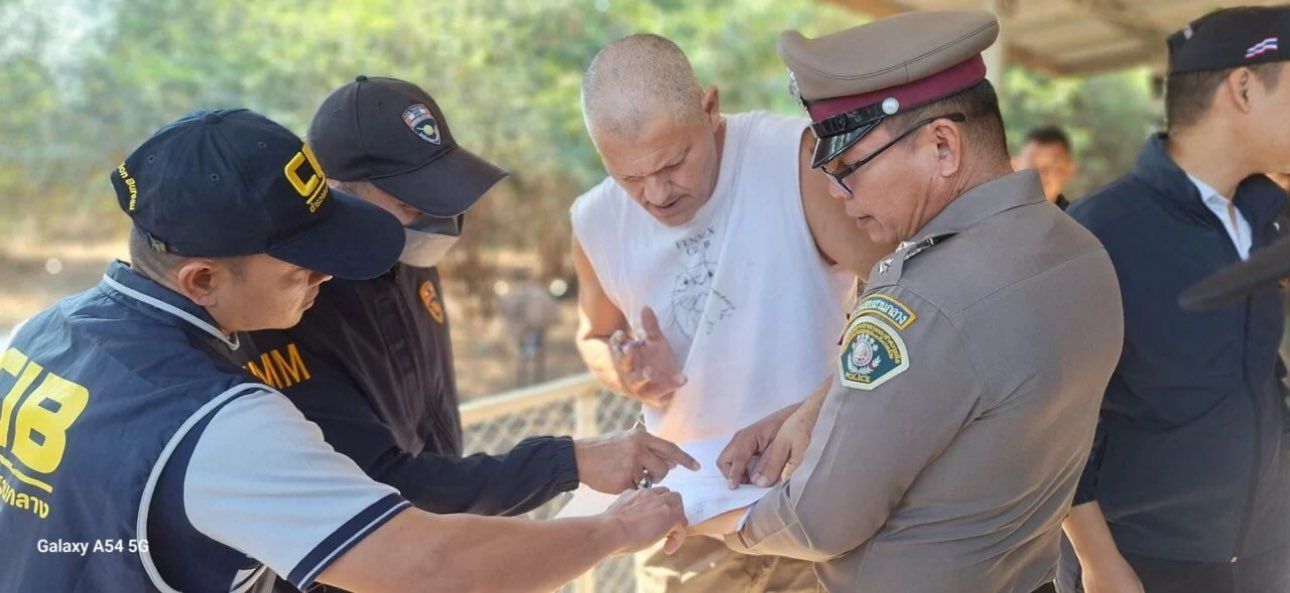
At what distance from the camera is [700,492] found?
1.78 metres

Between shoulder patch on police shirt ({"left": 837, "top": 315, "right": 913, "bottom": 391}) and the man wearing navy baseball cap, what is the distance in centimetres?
47

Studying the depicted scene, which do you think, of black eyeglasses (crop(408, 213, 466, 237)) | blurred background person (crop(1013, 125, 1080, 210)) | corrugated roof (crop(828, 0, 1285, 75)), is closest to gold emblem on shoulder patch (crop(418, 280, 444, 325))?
black eyeglasses (crop(408, 213, 466, 237))

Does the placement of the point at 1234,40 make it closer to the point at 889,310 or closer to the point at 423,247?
the point at 889,310

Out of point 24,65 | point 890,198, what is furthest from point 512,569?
point 24,65

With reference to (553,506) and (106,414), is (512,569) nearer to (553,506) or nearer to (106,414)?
(106,414)

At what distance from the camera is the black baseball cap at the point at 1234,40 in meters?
1.86

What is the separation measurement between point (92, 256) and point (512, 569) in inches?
435

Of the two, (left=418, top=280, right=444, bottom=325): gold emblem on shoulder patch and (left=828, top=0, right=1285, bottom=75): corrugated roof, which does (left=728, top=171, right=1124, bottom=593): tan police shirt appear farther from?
(left=828, top=0, right=1285, bottom=75): corrugated roof

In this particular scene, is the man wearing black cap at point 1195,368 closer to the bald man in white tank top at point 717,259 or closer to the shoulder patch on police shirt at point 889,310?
the bald man in white tank top at point 717,259

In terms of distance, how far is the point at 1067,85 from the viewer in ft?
51.1

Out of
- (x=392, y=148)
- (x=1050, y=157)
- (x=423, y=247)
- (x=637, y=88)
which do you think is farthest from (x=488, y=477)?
(x=1050, y=157)

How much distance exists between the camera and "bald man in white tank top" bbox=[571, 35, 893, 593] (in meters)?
1.90

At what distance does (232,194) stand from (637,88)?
2.61ft

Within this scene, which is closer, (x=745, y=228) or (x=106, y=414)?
(x=106, y=414)
